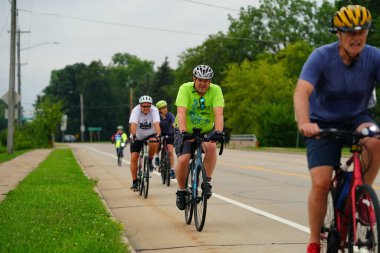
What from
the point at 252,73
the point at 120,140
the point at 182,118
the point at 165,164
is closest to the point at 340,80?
the point at 182,118

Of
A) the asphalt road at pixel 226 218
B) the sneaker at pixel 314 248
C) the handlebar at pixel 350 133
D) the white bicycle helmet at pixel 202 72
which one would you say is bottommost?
the asphalt road at pixel 226 218

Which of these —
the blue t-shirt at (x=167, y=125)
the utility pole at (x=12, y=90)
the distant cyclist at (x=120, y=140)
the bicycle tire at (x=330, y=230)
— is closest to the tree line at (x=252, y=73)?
the utility pole at (x=12, y=90)

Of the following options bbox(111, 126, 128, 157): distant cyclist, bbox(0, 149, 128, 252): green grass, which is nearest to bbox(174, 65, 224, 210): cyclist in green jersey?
bbox(0, 149, 128, 252): green grass

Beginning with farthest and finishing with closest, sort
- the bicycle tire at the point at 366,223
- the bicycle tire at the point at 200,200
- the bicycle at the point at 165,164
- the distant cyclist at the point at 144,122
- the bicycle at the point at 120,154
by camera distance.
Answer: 1. the bicycle at the point at 120,154
2. the bicycle at the point at 165,164
3. the distant cyclist at the point at 144,122
4. the bicycle tire at the point at 200,200
5. the bicycle tire at the point at 366,223

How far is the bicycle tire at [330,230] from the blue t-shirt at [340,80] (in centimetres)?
53

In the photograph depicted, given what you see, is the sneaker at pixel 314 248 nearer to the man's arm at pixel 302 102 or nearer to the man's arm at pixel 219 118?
the man's arm at pixel 302 102

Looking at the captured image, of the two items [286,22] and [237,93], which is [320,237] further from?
[286,22]

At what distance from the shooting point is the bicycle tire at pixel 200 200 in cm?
900

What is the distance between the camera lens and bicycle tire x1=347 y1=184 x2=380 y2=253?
15.8ft

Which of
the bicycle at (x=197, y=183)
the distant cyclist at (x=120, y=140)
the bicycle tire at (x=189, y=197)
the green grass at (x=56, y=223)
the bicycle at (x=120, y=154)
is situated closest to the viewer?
the green grass at (x=56, y=223)

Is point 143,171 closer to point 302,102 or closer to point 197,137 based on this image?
point 197,137

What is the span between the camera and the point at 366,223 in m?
4.97

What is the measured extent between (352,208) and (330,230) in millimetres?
453

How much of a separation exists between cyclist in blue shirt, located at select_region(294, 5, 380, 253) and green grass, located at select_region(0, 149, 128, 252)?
2385 mm
